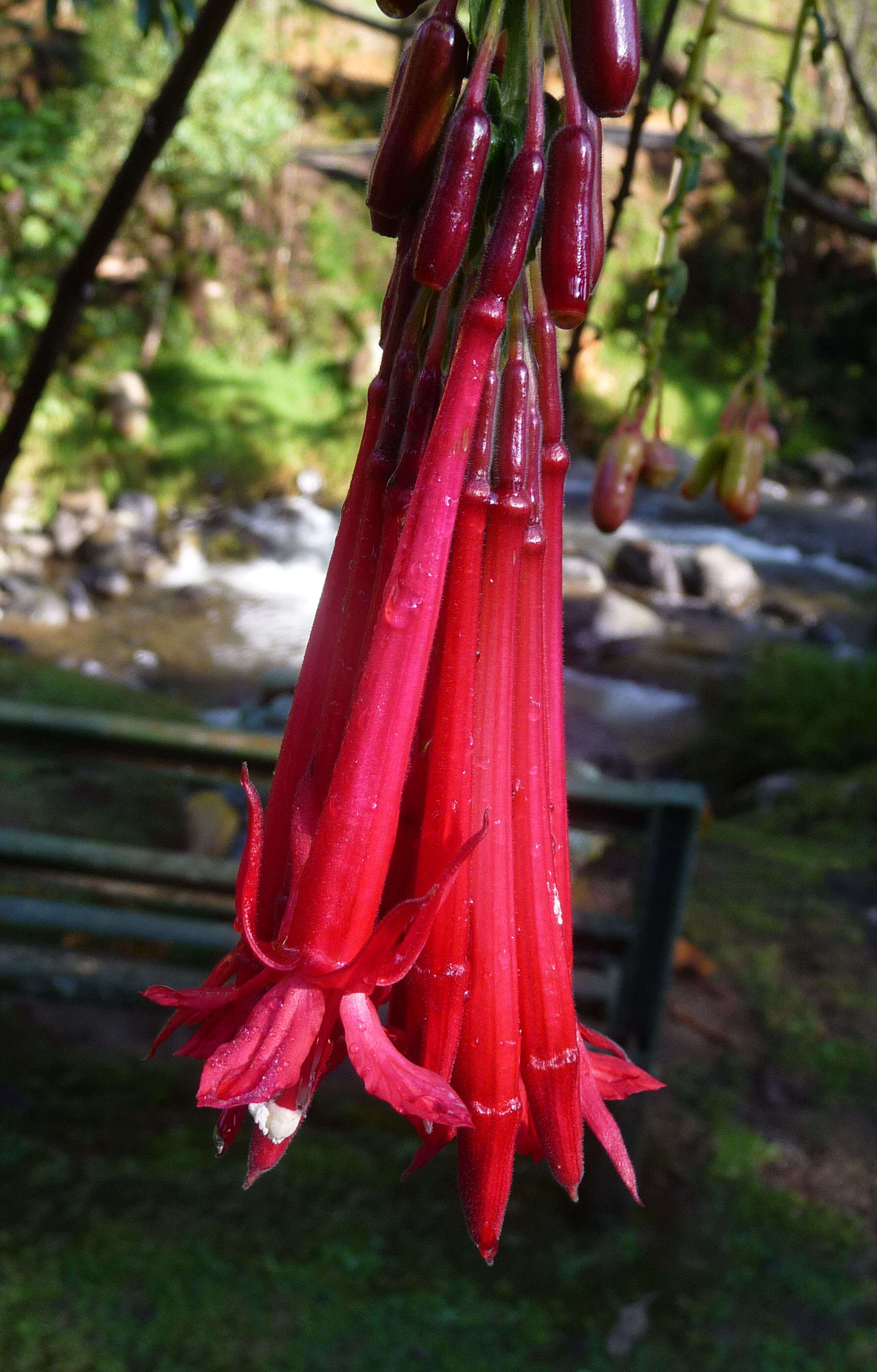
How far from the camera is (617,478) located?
1.25 meters

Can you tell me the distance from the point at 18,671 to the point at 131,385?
6.52 metres

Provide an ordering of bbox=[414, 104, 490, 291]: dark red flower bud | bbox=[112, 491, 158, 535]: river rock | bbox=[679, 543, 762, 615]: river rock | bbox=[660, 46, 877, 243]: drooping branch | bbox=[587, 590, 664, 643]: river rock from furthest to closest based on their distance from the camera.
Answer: bbox=[679, 543, 762, 615]: river rock < bbox=[112, 491, 158, 535]: river rock < bbox=[587, 590, 664, 643]: river rock < bbox=[660, 46, 877, 243]: drooping branch < bbox=[414, 104, 490, 291]: dark red flower bud

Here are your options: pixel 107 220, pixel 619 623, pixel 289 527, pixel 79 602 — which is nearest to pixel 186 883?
pixel 107 220

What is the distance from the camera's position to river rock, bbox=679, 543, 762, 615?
34.9 ft

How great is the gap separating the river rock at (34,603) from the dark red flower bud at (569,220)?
872cm

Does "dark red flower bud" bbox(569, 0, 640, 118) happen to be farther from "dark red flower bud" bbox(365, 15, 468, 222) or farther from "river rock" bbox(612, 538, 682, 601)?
"river rock" bbox(612, 538, 682, 601)

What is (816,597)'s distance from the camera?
10820mm

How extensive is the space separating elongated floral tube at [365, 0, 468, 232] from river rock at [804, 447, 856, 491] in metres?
15.0

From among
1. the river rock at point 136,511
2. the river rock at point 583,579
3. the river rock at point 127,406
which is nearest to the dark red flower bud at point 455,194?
the river rock at point 583,579

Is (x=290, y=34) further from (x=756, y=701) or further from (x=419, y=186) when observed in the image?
(x=419, y=186)

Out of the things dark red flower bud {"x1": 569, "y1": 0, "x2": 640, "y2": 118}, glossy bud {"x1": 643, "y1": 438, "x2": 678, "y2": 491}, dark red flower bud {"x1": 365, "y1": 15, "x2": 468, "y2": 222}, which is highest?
glossy bud {"x1": 643, "y1": 438, "x2": 678, "y2": 491}

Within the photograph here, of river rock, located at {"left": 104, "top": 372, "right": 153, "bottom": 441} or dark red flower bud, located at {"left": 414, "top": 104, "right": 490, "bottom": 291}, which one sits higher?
river rock, located at {"left": 104, "top": 372, "right": 153, "bottom": 441}

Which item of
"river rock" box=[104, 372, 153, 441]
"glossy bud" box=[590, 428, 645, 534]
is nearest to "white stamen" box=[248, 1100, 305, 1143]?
"glossy bud" box=[590, 428, 645, 534]

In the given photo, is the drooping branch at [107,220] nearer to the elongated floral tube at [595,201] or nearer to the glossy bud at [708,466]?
the glossy bud at [708,466]
